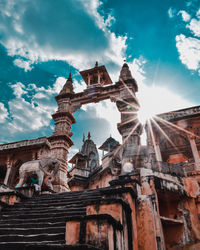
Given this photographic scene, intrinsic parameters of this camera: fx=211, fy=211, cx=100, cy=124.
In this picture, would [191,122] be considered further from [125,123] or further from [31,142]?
[31,142]

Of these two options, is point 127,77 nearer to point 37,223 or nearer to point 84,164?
point 84,164

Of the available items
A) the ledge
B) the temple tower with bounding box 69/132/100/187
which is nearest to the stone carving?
the temple tower with bounding box 69/132/100/187

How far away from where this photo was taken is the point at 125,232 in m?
4.34

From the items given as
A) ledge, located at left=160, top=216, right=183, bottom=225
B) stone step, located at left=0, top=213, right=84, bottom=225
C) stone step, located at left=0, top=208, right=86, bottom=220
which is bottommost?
stone step, located at left=0, top=213, right=84, bottom=225

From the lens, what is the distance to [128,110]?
660 inches

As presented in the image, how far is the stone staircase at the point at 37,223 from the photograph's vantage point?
3959 mm

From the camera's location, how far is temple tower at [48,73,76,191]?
49.4 ft

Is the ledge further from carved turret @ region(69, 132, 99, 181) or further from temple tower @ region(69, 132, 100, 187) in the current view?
carved turret @ region(69, 132, 99, 181)

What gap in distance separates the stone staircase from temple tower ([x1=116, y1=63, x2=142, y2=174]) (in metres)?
7.87

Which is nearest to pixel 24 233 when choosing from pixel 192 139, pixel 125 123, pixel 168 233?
pixel 168 233

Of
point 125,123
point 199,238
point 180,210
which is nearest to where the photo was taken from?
point 199,238

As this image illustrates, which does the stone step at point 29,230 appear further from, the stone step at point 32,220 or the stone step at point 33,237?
the stone step at point 32,220

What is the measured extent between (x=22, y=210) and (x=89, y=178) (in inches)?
470

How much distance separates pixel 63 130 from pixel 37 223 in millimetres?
12313
